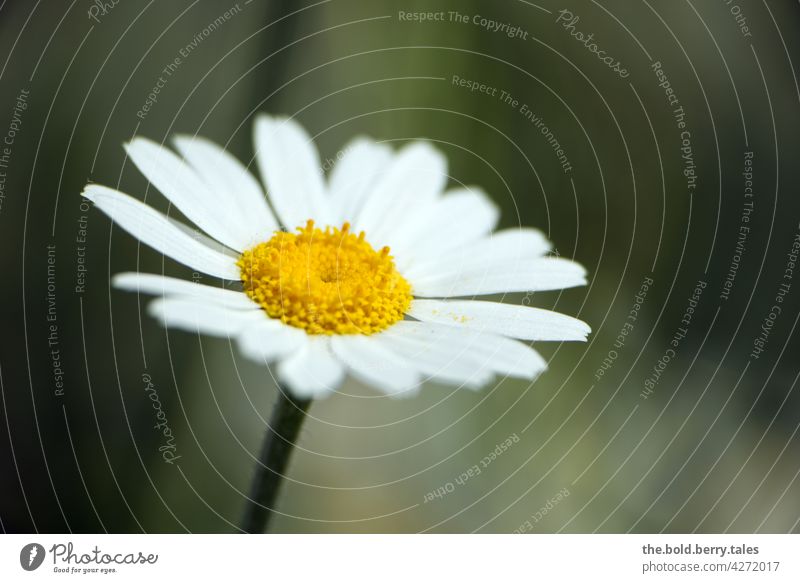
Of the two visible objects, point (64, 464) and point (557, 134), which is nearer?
point (64, 464)

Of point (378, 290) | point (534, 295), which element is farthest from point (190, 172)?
point (534, 295)

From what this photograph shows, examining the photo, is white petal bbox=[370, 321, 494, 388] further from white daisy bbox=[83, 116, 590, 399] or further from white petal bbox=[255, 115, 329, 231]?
white petal bbox=[255, 115, 329, 231]

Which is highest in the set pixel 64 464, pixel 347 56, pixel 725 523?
pixel 347 56

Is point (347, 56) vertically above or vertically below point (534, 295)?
above

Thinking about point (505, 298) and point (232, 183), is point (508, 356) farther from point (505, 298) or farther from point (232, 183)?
point (232, 183)
